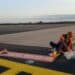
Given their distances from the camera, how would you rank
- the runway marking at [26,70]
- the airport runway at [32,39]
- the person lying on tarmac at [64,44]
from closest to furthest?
the runway marking at [26,70] → the person lying on tarmac at [64,44] → the airport runway at [32,39]

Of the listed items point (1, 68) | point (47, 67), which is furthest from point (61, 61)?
point (1, 68)

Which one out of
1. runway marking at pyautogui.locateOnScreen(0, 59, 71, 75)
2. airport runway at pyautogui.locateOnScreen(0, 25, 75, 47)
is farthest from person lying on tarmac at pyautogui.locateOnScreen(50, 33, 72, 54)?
airport runway at pyautogui.locateOnScreen(0, 25, 75, 47)

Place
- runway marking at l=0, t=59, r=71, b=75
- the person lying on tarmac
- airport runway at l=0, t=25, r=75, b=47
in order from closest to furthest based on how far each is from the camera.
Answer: runway marking at l=0, t=59, r=71, b=75 < the person lying on tarmac < airport runway at l=0, t=25, r=75, b=47

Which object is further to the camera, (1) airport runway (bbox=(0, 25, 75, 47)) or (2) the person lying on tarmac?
(1) airport runway (bbox=(0, 25, 75, 47))

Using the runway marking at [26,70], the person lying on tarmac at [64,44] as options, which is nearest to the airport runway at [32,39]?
the person lying on tarmac at [64,44]

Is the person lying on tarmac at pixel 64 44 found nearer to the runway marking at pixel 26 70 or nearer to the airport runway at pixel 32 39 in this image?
the runway marking at pixel 26 70

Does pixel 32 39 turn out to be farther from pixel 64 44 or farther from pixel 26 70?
pixel 26 70

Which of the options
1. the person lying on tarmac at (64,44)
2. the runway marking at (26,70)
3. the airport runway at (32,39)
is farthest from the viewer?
the airport runway at (32,39)

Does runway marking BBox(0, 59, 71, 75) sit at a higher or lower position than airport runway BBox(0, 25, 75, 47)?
lower

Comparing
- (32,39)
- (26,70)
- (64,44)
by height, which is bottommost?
(26,70)

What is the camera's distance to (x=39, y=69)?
28.7 feet

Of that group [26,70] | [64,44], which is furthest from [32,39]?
[26,70]

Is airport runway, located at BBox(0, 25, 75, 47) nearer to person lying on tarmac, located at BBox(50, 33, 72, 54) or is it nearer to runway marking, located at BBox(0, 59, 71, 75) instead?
person lying on tarmac, located at BBox(50, 33, 72, 54)

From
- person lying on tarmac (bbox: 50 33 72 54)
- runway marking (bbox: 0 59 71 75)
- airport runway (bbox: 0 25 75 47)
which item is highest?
airport runway (bbox: 0 25 75 47)
